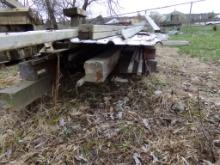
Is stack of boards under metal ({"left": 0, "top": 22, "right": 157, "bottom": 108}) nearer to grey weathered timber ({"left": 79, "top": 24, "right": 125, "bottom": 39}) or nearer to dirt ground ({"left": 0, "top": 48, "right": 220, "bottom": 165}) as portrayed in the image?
grey weathered timber ({"left": 79, "top": 24, "right": 125, "bottom": 39})

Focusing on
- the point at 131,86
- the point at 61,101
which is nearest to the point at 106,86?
the point at 131,86

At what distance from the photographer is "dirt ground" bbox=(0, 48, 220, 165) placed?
2178 millimetres

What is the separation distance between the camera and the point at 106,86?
3074mm

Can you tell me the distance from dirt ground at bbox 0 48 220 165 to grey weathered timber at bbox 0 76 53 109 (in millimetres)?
175

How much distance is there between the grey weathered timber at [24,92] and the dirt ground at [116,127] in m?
0.17

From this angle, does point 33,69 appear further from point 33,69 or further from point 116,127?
point 116,127

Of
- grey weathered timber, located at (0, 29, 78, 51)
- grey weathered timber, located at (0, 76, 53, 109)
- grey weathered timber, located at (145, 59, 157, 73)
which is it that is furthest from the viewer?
grey weathered timber, located at (145, 59, 157, 73)

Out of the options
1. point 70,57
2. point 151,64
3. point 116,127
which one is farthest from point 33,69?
point 151,64

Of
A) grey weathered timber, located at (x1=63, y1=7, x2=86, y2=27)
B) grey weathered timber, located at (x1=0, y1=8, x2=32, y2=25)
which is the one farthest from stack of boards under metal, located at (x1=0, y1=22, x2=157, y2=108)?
grey weathered timber, located at (x1=0, y1=8, x2=32, y2=25)

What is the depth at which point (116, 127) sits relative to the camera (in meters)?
2.45

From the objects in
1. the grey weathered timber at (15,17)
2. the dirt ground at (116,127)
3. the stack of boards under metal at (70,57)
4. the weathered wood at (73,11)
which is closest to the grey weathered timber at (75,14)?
the weathered wood at (73,11)

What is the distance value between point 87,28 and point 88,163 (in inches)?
50.5

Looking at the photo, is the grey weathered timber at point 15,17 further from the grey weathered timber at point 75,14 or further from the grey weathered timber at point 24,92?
the grey weathered timber at point 24,92

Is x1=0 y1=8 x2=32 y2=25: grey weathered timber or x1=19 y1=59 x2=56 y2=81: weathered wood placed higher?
x1=0 y1=8 x2=32 y2=25: grey weathered timber
